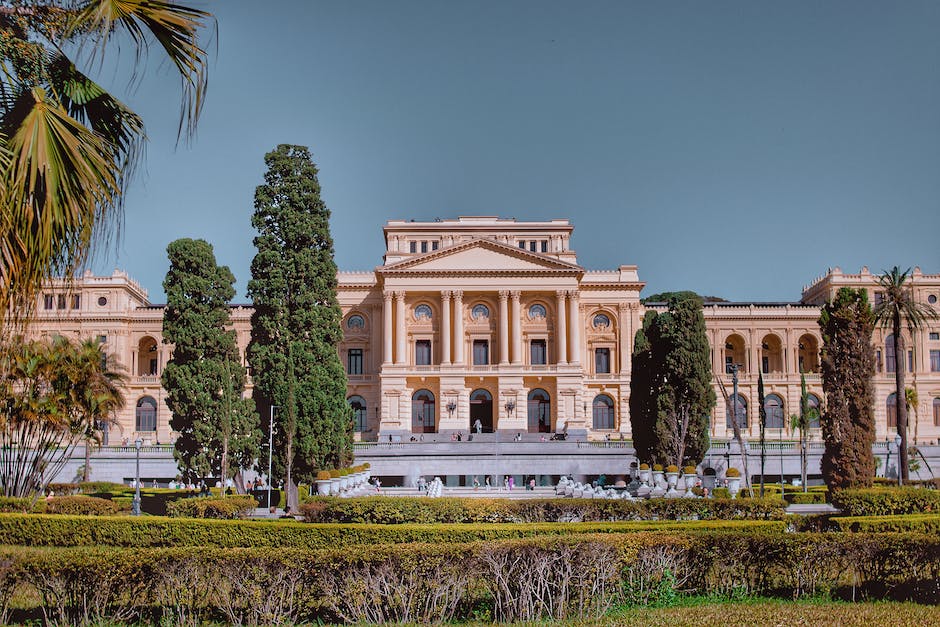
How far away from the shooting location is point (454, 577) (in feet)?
38.2

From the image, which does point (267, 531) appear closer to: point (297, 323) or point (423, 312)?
point (297, 323)

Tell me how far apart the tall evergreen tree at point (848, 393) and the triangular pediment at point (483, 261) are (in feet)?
112

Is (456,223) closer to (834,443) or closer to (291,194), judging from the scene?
(291,194)

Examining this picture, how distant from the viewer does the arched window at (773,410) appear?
230 feet

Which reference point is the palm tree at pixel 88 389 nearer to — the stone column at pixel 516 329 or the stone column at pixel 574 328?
the stone column at pixel 516 329

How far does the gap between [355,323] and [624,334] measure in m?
20.4

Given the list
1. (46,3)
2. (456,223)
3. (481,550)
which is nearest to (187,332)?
(481,550)

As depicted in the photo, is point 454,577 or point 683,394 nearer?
point 454,577

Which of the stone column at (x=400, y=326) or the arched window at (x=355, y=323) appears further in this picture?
the arched window at (x=355, y=323)

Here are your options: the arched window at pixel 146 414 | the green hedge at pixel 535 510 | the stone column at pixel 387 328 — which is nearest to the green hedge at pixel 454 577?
the green hedge at pixel 535 510

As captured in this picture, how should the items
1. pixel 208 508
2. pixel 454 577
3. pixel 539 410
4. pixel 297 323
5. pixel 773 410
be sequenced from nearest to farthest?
1. pixel 454 577
2. pixel 208 508
3. pixel 297 323
4. pixel 539 410
5. pixel 773 410

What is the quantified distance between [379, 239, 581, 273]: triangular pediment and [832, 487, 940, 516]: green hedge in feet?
124

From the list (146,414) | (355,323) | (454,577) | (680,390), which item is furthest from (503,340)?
(454,577)

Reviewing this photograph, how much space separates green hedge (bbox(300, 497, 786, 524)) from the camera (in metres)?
23.2
